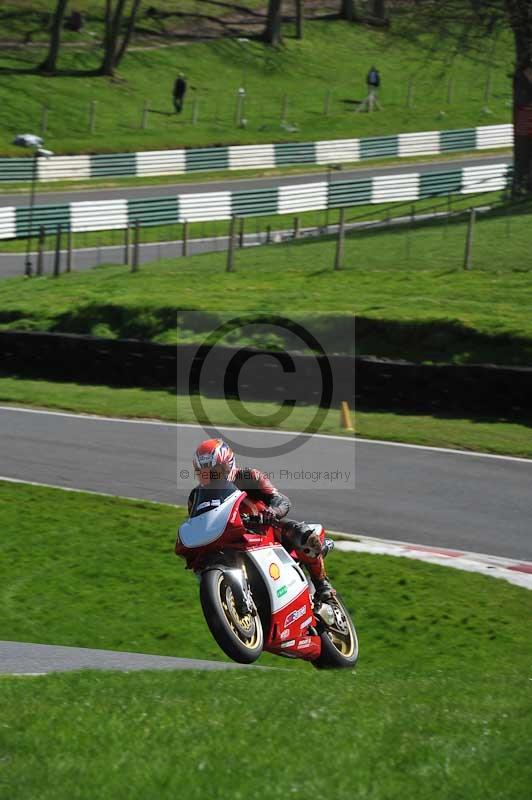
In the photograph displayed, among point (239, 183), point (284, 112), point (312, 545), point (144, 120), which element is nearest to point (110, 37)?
point (144, 120)

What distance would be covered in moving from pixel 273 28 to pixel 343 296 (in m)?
41.6

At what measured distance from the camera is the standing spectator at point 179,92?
52438mm

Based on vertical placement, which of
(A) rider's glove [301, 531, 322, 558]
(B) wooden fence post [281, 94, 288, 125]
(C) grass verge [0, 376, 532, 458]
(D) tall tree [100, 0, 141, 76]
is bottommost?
(C) grass verge [0, 376, 532, 458]

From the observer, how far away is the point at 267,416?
67.6 ft

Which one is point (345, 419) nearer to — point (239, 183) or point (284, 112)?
point (239, 183)

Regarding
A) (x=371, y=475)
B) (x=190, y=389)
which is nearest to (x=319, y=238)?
(x=190, y=389)

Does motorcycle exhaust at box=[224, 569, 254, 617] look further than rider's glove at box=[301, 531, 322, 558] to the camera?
No

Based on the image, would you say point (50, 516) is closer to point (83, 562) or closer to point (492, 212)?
point (83, 562)

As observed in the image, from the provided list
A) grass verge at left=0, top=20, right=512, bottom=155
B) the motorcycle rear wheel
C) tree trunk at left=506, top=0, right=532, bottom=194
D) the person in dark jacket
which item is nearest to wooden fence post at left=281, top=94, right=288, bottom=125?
grass verge at left=0, top=20, right=512, bottom=155

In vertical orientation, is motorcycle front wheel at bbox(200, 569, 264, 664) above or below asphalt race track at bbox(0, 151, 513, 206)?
below

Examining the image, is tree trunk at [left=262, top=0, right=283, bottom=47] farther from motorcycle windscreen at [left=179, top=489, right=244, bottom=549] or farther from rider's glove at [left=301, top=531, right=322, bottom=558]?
motorcycle windscreen at [left=179, top=489, right=244, bottom=549]

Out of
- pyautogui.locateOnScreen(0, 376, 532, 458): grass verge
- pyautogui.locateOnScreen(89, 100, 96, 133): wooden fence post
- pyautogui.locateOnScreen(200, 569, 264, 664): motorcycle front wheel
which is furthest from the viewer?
pyautogui.locateOnScreen(89, 100, 96, 133): wooden fence post

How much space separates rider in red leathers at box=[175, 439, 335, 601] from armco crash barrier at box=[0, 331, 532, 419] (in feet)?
36.5

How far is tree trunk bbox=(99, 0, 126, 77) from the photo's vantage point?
167 feet
